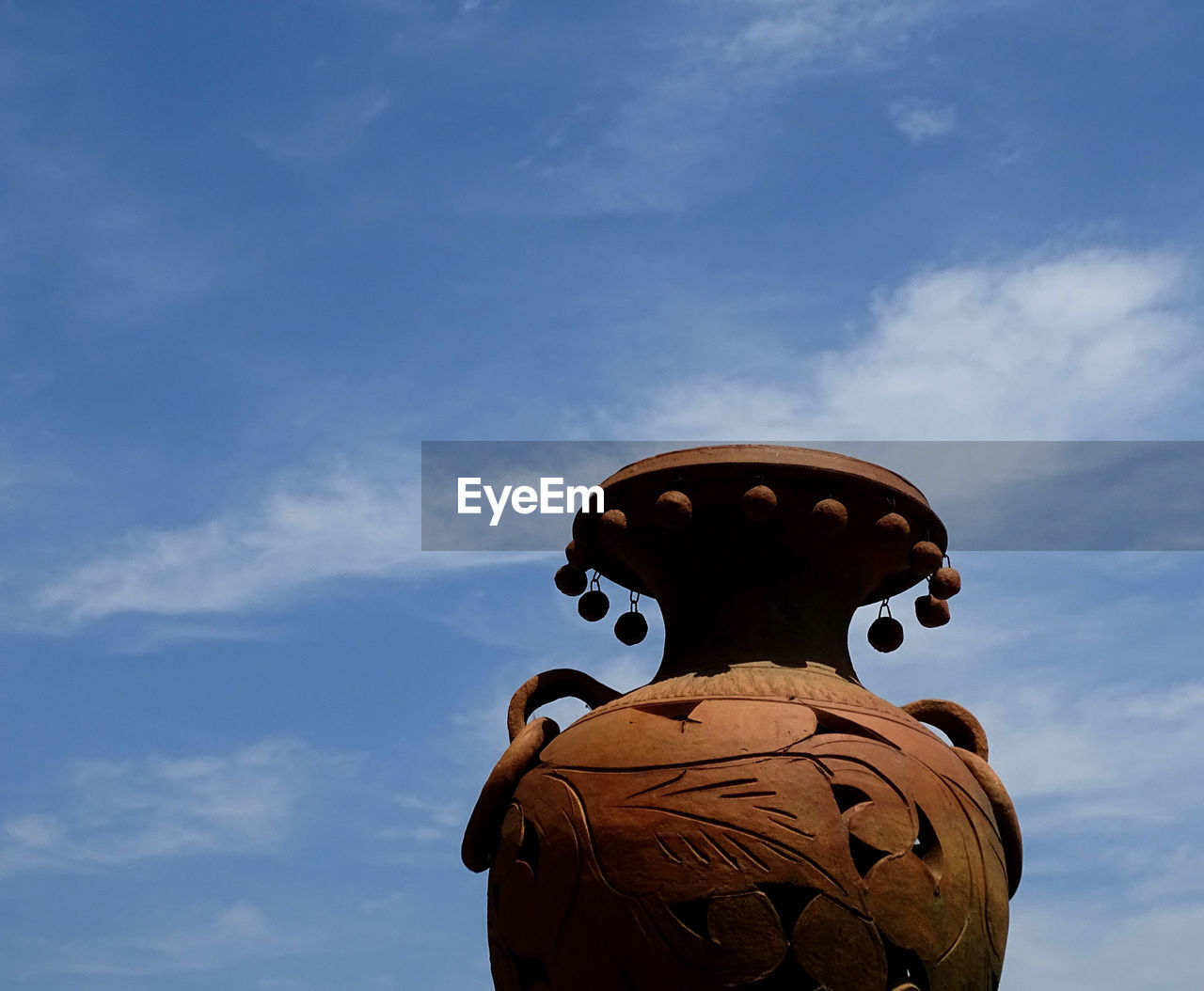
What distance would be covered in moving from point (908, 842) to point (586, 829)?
129 centimetres

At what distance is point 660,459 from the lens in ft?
23.4

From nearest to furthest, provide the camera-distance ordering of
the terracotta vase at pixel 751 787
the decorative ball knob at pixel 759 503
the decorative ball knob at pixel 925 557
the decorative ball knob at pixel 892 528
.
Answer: the terracotta vase at pixel 751 787 < the decorative ball knob at pixel 759 503 < the decorative ball knob at pixel 892 528 < the decorative ball knob at pixel 925 557

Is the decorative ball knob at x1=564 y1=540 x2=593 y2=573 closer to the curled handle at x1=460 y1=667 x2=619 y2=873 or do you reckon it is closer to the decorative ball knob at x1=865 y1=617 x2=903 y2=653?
the curled handle at x1=460 y1=667 x2=619 y2=873

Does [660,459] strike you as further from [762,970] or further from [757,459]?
[762,970]

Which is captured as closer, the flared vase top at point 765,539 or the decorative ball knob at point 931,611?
the flared vase top at point 765,539

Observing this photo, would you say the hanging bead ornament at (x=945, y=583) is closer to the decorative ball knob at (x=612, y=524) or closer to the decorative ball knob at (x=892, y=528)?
the decorative ball knob at (x=892, y=528)

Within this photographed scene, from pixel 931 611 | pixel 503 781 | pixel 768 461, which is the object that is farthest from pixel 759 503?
pixel 503 781

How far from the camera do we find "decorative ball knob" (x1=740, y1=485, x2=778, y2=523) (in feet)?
22.3

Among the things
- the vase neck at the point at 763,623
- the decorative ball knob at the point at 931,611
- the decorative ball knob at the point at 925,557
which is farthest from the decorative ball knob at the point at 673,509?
the decorative ball knob at the point at 931,611

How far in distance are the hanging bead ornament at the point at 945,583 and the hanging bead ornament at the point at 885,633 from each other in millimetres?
616

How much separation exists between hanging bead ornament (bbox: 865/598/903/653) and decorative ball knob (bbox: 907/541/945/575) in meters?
0.88

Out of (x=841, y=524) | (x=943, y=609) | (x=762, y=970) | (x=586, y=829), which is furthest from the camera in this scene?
(x=943, y=609)

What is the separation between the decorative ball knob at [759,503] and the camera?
6785 mm

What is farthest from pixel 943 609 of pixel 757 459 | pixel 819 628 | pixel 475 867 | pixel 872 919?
pixel 475 867
